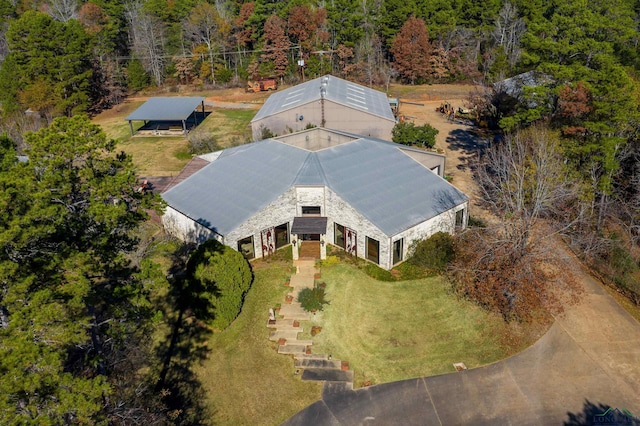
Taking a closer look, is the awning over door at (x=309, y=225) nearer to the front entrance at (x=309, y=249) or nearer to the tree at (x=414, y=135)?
the front entrance at (x=309, y=249)

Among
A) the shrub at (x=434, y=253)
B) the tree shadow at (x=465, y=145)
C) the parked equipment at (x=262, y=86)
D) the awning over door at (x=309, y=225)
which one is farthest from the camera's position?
the parked equipment at (x=262, y=86)

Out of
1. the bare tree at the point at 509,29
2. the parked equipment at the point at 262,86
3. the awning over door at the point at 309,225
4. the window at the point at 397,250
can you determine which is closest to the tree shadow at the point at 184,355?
the awning over door at the point at 309,225

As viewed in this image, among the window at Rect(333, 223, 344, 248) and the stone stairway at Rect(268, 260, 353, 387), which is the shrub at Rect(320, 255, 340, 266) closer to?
the window at Rect(333, 223, 344, 248)

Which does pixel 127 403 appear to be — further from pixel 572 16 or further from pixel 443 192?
pixel 572 16

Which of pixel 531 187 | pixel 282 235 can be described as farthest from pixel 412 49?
pixel 282 235

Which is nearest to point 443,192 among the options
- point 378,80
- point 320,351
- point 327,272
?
point 327,272

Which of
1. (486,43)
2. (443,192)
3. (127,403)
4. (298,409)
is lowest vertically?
(298,409)
